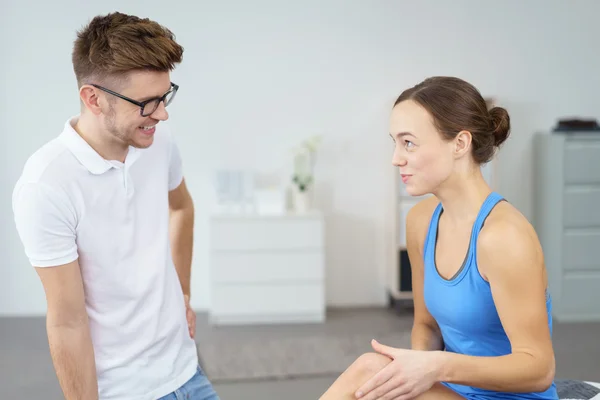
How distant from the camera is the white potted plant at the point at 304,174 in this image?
14.9 feet

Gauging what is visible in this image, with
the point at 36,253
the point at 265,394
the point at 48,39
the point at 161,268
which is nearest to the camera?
the point at 36,253

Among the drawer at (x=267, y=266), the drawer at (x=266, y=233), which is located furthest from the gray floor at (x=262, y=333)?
the drawer at (x=266, y=233)

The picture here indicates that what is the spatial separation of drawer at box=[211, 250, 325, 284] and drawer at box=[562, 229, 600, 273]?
1542 millimetres

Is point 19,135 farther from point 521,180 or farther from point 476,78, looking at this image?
point 521,180

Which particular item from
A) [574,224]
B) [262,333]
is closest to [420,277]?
[262,333]

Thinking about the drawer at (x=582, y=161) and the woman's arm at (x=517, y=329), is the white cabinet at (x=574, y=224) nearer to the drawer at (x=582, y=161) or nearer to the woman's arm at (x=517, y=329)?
the drawer at (x=582, y=161)

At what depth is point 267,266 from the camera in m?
4.44

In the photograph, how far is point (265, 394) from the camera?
11.0 ft

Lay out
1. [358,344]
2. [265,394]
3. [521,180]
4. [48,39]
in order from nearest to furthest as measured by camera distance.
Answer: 1. [265,394]
2. [358,344]
3. [48,39]
4. [521,180]

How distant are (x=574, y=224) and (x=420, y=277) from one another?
2.94 meters

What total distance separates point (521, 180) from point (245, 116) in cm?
195

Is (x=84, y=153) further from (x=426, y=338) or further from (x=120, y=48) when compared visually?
(x=426, y=338)

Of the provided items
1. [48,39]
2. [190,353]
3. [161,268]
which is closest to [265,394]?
[190,353]

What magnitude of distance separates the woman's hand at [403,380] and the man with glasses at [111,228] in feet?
1.99
